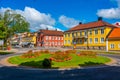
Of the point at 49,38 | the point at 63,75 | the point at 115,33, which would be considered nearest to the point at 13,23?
the point at 49,38

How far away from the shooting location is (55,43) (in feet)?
313

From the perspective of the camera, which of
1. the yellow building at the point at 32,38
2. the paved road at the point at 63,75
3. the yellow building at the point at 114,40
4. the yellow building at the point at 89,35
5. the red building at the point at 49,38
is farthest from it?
the yellow building at the point at 32,38

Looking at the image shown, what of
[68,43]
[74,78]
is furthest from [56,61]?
[68,43]

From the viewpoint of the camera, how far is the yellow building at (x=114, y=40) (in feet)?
172

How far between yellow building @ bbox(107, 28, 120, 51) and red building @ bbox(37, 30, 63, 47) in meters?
42.5

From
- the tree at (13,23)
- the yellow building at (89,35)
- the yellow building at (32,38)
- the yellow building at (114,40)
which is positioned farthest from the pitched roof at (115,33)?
the yellow building at (32,38)

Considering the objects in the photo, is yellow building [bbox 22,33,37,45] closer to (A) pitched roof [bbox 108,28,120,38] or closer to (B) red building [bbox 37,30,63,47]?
(B) red building [bbox 37,30,63,47]

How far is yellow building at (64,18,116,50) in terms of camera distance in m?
58.6

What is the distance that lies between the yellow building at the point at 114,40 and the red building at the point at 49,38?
4248 centimetres

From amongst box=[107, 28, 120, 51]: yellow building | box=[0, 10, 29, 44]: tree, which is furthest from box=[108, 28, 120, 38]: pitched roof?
box=[0, 10, 29, 44]: tree

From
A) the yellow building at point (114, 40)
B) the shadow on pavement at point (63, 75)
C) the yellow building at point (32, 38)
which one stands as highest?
the yellow building at point (32, 38)

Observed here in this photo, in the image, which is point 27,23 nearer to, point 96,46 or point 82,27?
point 82,27

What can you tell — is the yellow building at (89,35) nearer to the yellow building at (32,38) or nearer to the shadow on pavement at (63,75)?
the yellow building at (32,38)

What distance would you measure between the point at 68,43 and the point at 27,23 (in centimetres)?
2038
